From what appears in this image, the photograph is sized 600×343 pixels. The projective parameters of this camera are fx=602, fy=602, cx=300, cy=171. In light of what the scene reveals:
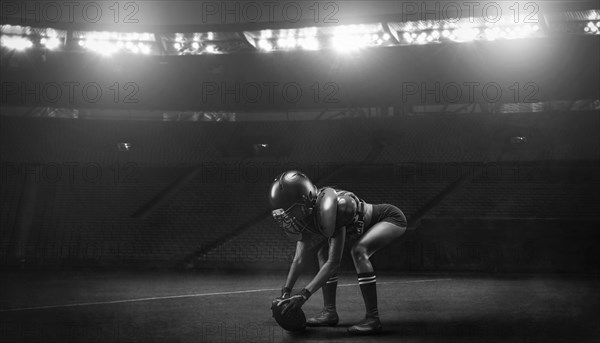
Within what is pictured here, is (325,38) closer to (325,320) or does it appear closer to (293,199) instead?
Answer: (325,320)

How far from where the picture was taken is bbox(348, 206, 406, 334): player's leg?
5691 millimetres

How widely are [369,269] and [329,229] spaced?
2.23 feet

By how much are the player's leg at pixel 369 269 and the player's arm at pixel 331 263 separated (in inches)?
13.5

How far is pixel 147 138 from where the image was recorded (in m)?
23.5

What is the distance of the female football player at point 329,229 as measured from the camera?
551 cm

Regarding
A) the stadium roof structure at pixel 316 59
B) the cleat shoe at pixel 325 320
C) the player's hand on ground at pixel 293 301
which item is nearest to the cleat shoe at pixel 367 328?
the cleat shoe at pixel 325 320

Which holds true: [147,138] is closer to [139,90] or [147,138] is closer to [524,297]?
[139,90]

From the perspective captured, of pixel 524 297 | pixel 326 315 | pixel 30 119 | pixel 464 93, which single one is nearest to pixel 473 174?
pixel 464 93

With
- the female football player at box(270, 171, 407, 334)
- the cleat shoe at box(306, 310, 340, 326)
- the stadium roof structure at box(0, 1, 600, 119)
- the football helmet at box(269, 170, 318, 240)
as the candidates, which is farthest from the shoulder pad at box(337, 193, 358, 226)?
the stadium roof structure at box(0, 1, 600, 119)

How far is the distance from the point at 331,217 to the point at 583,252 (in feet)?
32.2

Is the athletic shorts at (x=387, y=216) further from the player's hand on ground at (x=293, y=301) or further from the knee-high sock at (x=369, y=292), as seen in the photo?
the player's hand on ground at (x=293, y=301)

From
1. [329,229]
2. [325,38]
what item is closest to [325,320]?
[329,229]

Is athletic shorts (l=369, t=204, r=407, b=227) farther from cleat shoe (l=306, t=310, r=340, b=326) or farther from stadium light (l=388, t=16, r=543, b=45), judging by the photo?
stadium light (l=388, t=16, r=543, b=45)

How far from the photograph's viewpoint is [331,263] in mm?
5500
